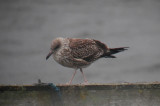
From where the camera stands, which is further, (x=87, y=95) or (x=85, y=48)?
(x=85, y=48)

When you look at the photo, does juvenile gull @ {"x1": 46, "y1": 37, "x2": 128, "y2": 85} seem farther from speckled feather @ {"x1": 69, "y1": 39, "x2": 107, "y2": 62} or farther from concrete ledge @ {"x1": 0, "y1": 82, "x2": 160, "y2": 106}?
concrete ledge @ {"x1": 0, "y1": 82, "x2": 160, "y2": 106}

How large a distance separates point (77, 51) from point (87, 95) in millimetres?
2305

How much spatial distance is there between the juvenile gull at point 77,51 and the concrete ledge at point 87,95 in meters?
2.07

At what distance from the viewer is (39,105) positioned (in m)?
3.89

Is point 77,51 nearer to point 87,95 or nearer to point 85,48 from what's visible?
point 85,48

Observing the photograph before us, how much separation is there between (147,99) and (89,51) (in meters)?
2.44

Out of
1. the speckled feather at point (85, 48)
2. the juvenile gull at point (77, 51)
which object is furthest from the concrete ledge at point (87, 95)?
the speckled feather at point (85, 48)

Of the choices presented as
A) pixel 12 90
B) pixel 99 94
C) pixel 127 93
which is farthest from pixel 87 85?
pixel 12 90

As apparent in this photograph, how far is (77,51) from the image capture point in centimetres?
615

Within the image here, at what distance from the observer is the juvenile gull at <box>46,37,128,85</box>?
6000 mm

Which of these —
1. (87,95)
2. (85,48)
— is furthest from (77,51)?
(87,95)

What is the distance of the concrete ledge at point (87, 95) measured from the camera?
3.85m

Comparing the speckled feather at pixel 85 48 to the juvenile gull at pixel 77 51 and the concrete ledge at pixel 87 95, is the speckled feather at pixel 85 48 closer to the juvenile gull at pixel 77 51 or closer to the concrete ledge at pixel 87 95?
the juvenile gull at pixel 77 51

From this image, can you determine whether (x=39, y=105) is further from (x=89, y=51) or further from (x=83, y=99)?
(x=89, y=51)
